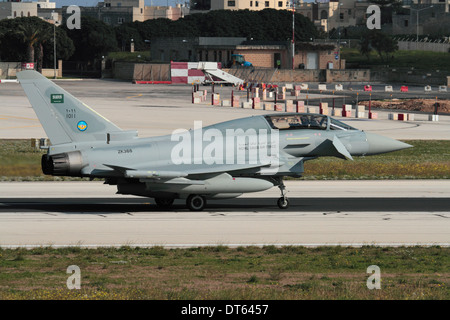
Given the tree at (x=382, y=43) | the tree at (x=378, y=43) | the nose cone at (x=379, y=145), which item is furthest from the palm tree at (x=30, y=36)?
the nose cone at (x=379, y=145)

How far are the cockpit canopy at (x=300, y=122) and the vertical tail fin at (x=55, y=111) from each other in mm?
6689

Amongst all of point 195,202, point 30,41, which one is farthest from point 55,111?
point 30,41

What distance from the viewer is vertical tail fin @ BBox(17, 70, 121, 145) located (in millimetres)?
25984

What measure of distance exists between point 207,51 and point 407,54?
41.6 meters

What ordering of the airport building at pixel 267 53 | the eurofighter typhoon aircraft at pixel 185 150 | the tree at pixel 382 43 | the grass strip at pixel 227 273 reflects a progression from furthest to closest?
the tree at pixel 382 43 < the airport building at pixel 267 53 < the eurofighter typhoon aircraft at pixel 185 150 < the grass strip at pixel 227 273

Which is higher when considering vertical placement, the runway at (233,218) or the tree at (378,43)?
the tree at (378,43)

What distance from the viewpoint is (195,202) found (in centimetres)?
2753

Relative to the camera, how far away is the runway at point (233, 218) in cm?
2284

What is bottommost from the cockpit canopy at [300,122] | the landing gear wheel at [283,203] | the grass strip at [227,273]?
the grass strip at [227,273]

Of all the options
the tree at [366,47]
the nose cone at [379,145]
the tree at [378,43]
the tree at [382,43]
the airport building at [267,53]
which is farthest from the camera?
the tree at [366,47]

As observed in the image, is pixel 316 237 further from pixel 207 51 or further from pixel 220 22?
pixel 220 22

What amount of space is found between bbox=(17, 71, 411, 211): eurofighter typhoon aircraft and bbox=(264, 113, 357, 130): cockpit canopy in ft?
0.12

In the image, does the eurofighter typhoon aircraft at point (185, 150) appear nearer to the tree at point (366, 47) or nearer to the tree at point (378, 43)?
the tree at point (378, 43)

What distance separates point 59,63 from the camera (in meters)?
155
